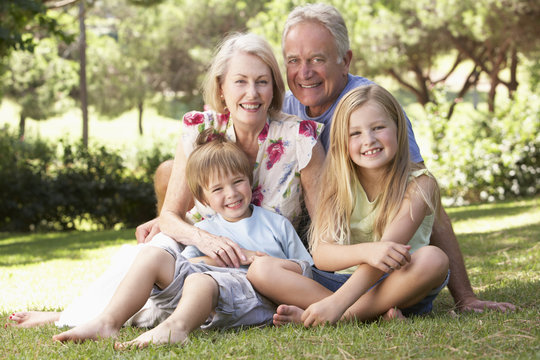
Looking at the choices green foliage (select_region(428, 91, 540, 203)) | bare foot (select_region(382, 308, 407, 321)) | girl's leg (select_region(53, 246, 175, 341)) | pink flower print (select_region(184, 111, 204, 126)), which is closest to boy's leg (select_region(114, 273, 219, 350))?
girl's leg (select_region(53, 246, 175, 341))

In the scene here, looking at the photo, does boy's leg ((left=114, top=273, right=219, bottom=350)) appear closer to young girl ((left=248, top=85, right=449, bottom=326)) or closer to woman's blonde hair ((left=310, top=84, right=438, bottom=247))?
young girl ((left=248, top=85, right=449, bottom=326))

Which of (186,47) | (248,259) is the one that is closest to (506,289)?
(248,259)

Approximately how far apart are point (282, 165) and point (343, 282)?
0.71 meters

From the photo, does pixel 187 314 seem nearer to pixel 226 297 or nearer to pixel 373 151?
pixel 226 297

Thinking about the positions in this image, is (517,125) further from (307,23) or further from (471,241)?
(307,23)

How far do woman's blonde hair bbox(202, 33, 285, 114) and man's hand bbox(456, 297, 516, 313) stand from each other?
1.40m

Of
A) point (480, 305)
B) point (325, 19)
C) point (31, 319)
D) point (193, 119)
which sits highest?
point (325, 19)

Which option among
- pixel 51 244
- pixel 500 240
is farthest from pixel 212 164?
pixel 51 244

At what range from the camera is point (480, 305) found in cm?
314

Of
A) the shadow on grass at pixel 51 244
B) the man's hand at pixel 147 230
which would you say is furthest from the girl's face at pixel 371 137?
the shadow on grass at pixel 51 244

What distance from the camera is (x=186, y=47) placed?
2819 cm

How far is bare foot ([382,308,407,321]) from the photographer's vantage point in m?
2.85

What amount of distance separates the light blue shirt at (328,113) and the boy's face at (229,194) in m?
0.62

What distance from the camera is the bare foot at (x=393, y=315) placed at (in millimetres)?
2848
